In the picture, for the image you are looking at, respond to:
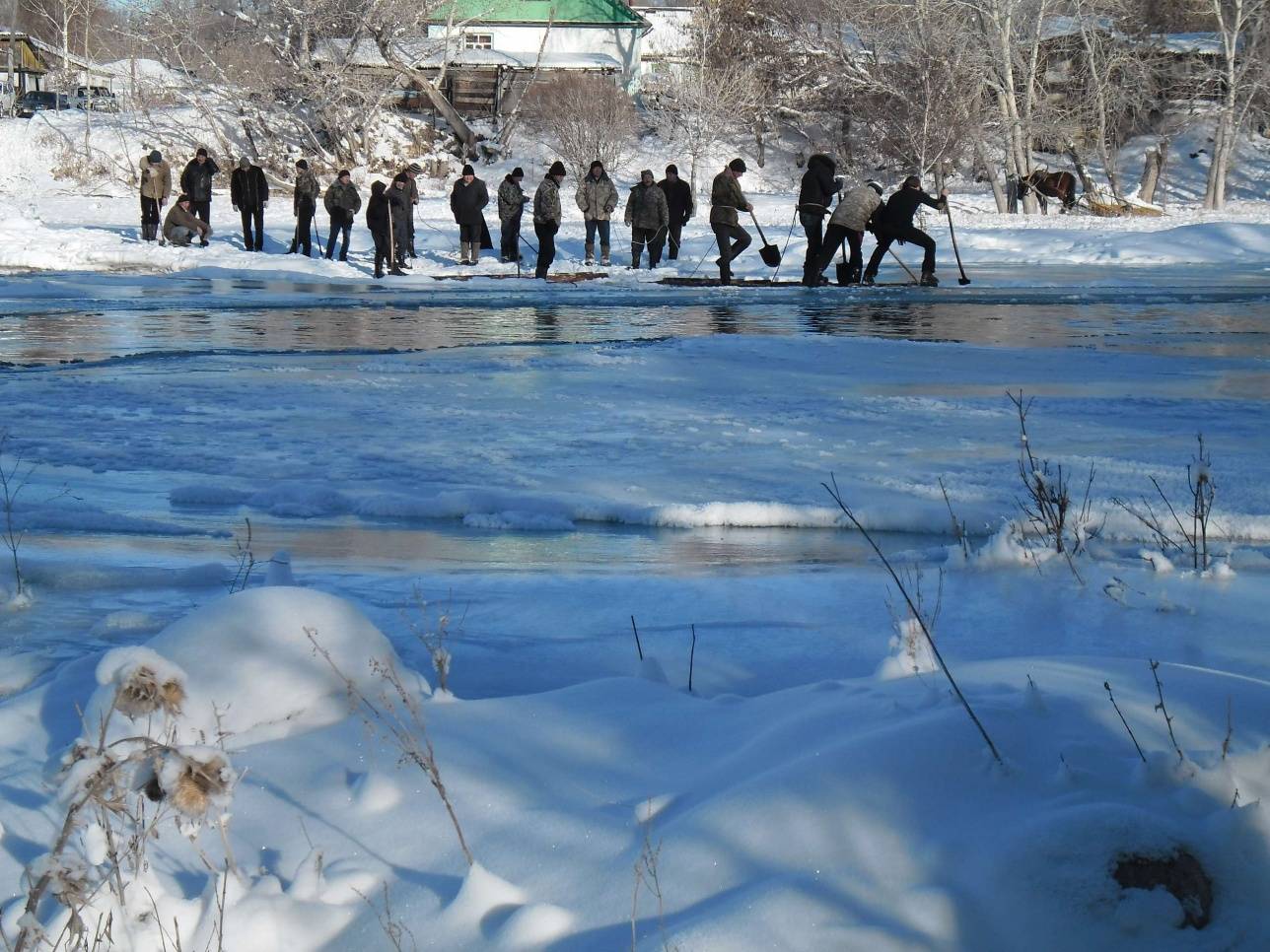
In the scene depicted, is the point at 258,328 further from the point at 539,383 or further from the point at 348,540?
the point at 348,540

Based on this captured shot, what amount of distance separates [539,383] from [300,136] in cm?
3483

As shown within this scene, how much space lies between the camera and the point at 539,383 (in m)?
9.61

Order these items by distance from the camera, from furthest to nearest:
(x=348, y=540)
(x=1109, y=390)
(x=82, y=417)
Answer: (x=1109, y=390), (x=82, y=417), (x=348, y=540)

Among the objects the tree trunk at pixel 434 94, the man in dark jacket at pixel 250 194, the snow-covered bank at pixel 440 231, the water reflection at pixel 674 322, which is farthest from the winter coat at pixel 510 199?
the tree trunk at pixel 434 94

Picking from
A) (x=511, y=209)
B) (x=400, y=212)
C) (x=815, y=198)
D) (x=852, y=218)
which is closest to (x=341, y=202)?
(x=400, y=212)

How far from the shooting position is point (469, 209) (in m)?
21.9

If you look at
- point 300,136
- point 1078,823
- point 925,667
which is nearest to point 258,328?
point 925,667

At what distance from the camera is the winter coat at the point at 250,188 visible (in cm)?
2423

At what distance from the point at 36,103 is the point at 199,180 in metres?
33.6

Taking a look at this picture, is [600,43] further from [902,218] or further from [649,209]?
[902,218]

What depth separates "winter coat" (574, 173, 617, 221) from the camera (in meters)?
21.5

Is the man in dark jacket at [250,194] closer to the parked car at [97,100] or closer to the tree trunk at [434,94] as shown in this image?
the tree trunk at [434,94]

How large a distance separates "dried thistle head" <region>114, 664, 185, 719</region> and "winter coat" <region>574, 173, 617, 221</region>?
1933 cm

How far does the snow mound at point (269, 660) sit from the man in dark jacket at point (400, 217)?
18.3 m
